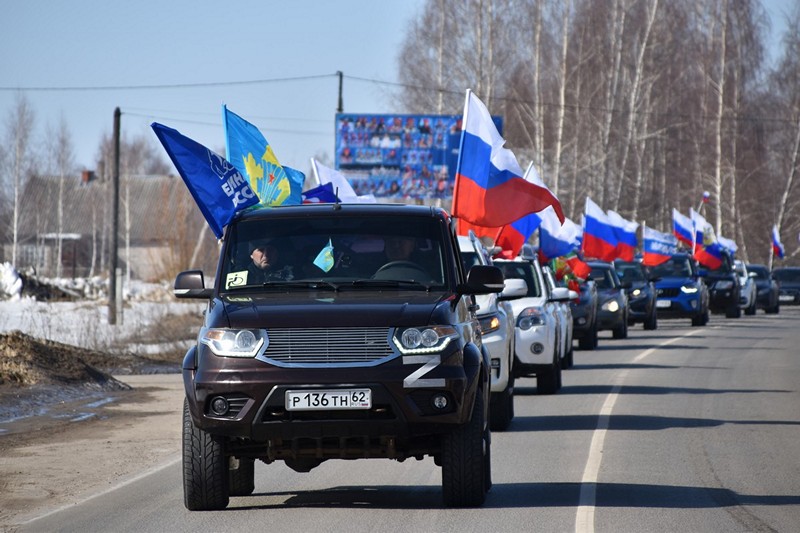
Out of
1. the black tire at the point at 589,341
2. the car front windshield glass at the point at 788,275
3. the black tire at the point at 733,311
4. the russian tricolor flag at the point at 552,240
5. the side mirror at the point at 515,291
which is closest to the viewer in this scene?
the side mirror at the point at 515,291

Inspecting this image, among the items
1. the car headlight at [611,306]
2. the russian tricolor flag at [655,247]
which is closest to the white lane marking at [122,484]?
the car headlight at [611,306]

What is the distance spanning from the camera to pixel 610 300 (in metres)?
32.1

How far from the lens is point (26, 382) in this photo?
1853 centimetres

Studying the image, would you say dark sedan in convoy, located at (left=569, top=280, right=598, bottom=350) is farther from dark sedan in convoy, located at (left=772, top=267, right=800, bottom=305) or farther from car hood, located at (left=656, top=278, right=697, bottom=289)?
dark sedan in convoy, located at (left=772, top=267, right=800, bottom=305)

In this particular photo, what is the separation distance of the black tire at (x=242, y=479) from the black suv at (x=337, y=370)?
85cm

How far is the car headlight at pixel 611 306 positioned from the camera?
32.2 metres

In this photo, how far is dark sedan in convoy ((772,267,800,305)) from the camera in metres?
61.0

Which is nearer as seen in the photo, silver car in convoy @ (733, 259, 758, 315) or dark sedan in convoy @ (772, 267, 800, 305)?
silver car in convoy @ (733, 259, 758, 315)

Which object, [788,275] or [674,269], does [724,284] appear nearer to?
[674,269]

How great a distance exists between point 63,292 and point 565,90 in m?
21.9

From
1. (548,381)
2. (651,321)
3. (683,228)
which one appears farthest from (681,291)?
(548,381)

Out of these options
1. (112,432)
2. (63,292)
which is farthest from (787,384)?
(63,292)

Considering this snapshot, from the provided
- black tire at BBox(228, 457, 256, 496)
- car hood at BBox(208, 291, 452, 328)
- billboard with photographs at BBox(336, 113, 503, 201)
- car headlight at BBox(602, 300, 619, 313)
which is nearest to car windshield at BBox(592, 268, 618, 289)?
car headlight at BBox(602, 300, 619, 313)

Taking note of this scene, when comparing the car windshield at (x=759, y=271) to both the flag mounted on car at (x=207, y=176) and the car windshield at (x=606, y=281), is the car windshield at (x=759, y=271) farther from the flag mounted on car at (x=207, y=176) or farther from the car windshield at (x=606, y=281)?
the flag mounted on car at (x=207, y=176)
